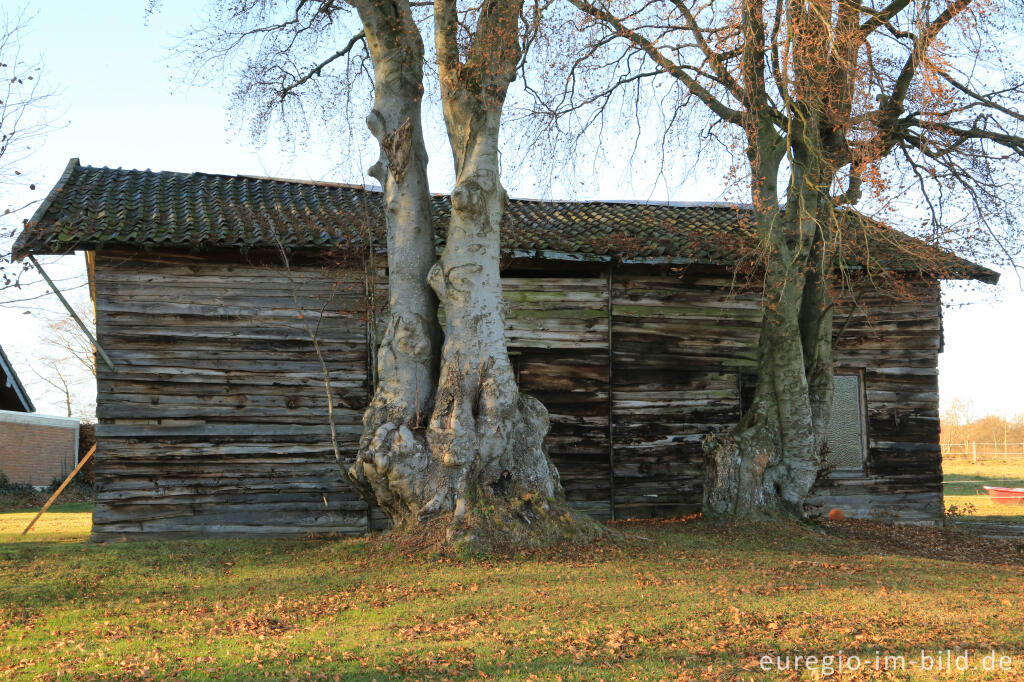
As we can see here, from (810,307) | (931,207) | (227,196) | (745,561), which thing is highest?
(227,196)

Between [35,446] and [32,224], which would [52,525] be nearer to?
[32,224]

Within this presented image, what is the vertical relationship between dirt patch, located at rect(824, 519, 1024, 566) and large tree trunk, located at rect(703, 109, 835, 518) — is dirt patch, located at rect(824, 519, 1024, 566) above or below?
below

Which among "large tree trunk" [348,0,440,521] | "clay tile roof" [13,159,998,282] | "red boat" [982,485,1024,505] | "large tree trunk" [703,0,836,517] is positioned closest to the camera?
"large tree trunk" [348,0,440,521]

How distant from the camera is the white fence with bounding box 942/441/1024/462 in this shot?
39219mm

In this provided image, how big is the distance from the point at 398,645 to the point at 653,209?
434 inches

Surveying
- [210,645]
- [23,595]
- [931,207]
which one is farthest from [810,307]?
[23,595]

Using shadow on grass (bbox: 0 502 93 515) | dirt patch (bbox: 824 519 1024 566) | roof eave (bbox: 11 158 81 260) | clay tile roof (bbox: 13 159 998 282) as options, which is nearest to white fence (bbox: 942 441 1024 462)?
dirt patch (bbox: 824 519 1024 566)

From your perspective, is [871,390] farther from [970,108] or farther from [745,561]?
[745,561]

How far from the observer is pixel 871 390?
44.7ft

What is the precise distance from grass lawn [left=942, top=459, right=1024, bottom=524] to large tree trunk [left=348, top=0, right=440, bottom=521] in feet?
36.9

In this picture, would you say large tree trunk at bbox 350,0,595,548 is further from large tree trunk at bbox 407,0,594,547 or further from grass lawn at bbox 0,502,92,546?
grass lawn at bbox 0,502,92,546

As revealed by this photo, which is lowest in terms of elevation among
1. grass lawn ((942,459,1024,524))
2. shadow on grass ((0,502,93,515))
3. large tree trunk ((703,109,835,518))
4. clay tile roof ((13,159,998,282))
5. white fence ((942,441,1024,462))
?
white fence ((942,441,1024,462))

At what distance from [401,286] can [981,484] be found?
2222 centimetres

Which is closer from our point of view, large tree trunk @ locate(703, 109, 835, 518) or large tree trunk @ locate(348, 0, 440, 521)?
large tree trunk @ locate(348, 0, 440, 521)
